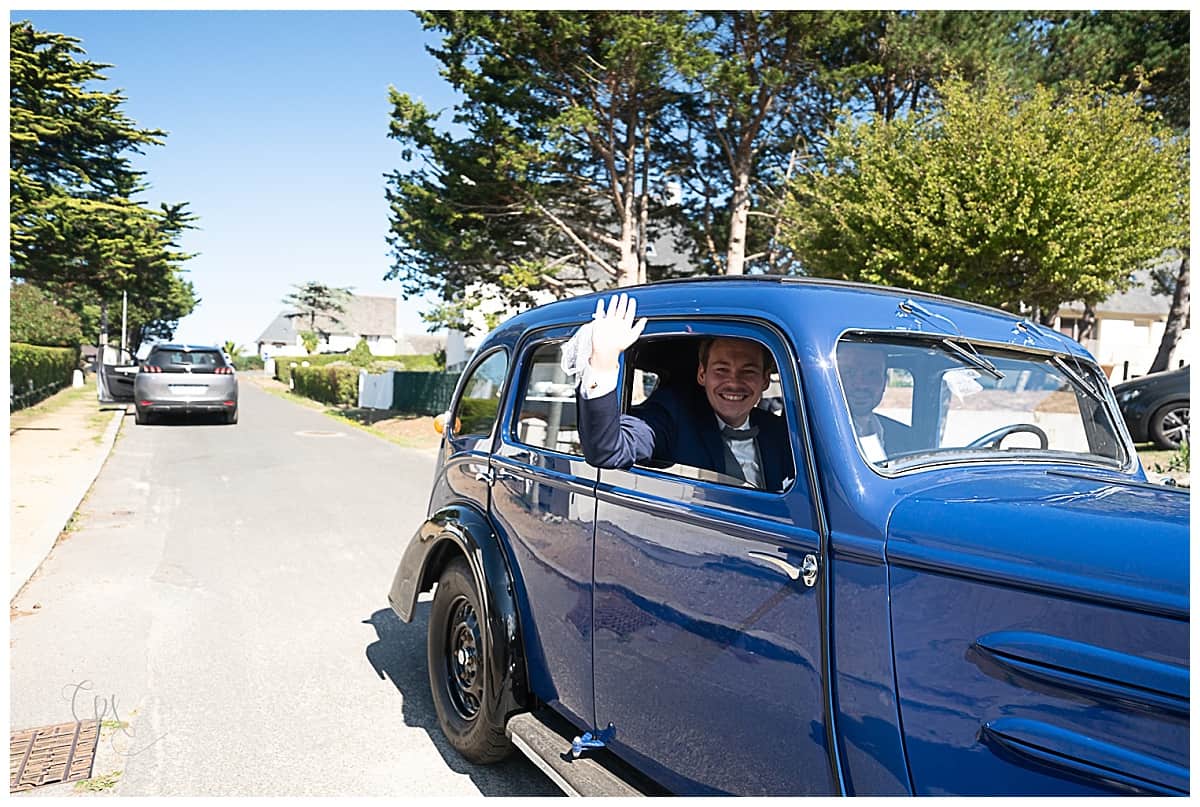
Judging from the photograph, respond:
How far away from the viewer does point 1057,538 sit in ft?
5.99

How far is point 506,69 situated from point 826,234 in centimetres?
855

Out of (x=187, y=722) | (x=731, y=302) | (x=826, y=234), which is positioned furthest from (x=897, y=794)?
(x=826, y=234)

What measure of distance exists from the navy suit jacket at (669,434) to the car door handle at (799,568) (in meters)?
0.38

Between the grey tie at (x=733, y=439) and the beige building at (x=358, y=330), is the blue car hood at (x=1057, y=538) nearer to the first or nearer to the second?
the grey tie at (x=733, y=439)

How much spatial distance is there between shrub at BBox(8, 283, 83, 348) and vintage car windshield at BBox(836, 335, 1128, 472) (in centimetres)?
3623

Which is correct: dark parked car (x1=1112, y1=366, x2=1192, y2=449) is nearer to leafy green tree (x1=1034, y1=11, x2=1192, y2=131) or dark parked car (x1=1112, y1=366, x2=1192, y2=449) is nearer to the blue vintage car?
leafy green tree (x1=1034, y1=11, x2=1192, y2=131)

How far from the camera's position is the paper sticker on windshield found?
2690 millimetres

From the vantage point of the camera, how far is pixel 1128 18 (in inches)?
744

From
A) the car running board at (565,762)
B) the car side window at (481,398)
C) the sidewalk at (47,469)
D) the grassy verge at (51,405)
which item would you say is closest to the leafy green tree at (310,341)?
the grassy verge at (51,405)

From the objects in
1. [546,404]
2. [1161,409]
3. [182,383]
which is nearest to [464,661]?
[546,404]

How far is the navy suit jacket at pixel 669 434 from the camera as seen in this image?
271 centimetres

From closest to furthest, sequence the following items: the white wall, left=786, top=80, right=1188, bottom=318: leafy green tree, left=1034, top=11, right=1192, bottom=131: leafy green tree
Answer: left=786, top=80, right=1188, bottom=318: leafy green tree < left=1034, top=11, right=1192, bottom=131: leafy green tree < the white wall

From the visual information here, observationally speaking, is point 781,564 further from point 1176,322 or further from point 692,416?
point 1176,322

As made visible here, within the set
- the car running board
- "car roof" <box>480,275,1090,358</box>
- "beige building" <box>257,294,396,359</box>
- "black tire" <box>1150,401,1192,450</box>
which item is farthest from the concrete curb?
"beige building" <box>257,294,396,359</box>
